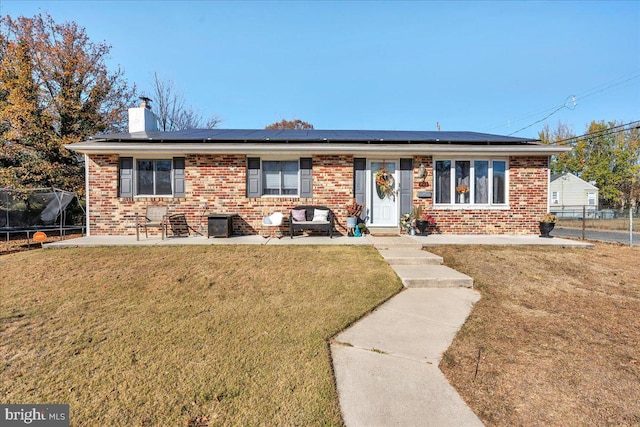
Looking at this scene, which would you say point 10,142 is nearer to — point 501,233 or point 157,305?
point 157,305

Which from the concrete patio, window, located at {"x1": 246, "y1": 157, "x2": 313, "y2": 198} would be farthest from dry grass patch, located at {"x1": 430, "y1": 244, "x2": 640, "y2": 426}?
window, located at {"x1": 246, "y1": 157, "x2": 313, "y2": 198}

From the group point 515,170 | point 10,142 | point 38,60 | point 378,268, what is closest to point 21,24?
point 38,60

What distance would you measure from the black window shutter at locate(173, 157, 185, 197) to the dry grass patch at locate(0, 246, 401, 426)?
3.24 metres

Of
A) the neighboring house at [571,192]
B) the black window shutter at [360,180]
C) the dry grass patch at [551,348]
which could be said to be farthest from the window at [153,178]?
the neighboring house at [571,192]

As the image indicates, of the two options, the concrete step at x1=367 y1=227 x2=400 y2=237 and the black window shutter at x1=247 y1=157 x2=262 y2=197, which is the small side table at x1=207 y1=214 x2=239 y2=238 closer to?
the black window shutter at x1=247 y1=157 x2=262 y2=197

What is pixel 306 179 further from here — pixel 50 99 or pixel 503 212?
pixel 50 99

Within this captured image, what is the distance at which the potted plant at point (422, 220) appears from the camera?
8.75m

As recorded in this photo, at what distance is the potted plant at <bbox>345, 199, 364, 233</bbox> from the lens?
894 cm

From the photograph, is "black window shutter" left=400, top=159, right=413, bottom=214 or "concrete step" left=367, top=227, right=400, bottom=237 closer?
"concrete step" left=367, top=227, right=400, bottom=237

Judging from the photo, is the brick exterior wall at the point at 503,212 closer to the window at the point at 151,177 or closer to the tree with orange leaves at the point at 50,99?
the window at the point at 151,177

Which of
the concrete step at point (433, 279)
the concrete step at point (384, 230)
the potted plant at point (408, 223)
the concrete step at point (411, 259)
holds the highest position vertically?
the potted plant at point (408, 223)

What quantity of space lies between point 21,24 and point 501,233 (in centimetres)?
2172

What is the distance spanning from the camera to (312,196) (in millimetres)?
9227

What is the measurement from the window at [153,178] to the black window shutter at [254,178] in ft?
7.94
